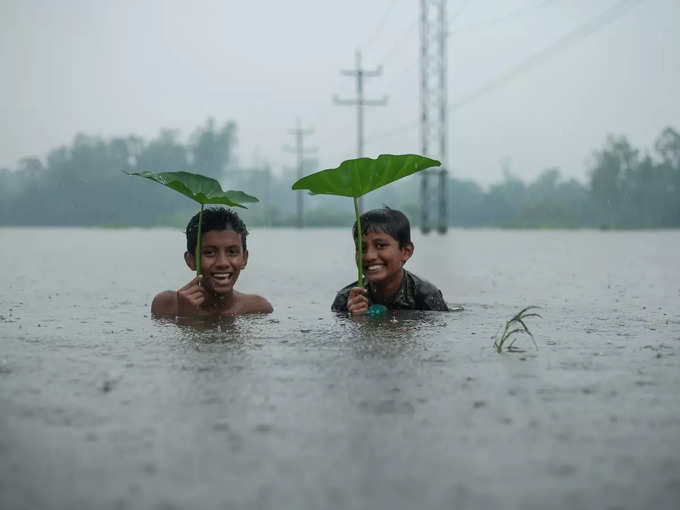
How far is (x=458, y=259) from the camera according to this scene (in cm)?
1316

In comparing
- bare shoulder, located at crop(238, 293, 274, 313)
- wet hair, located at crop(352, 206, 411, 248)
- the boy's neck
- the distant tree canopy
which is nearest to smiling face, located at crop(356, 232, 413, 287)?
wet hair, located at crop(352, 206, 411, 248)

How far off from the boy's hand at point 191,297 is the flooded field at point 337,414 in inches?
5.7

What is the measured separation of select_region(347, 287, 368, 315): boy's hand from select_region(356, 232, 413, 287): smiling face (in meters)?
0.20

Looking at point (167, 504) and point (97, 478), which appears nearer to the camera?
point (167, 504)

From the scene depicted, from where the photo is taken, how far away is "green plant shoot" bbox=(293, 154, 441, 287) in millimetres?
4629

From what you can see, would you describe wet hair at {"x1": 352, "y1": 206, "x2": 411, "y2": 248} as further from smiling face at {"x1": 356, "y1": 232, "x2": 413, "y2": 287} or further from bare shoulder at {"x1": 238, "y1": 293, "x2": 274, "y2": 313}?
bare shoulder at {"x1": 238, "y1": 293, "x2": 274, "y2": 313}

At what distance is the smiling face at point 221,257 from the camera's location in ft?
15.5

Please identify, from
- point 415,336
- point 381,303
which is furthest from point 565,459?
point 381,303

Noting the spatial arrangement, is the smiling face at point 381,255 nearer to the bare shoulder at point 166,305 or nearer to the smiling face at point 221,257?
the smiling face at point 221,257

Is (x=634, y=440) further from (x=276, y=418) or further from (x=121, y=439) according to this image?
(x=121, y=439)

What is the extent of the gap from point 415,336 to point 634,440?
2002 millimetres

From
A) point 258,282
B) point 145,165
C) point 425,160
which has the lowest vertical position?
point 258,282

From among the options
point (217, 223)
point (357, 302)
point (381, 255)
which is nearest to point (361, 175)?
point (381, 255)

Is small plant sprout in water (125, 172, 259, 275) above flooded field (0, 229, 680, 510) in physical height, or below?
above
